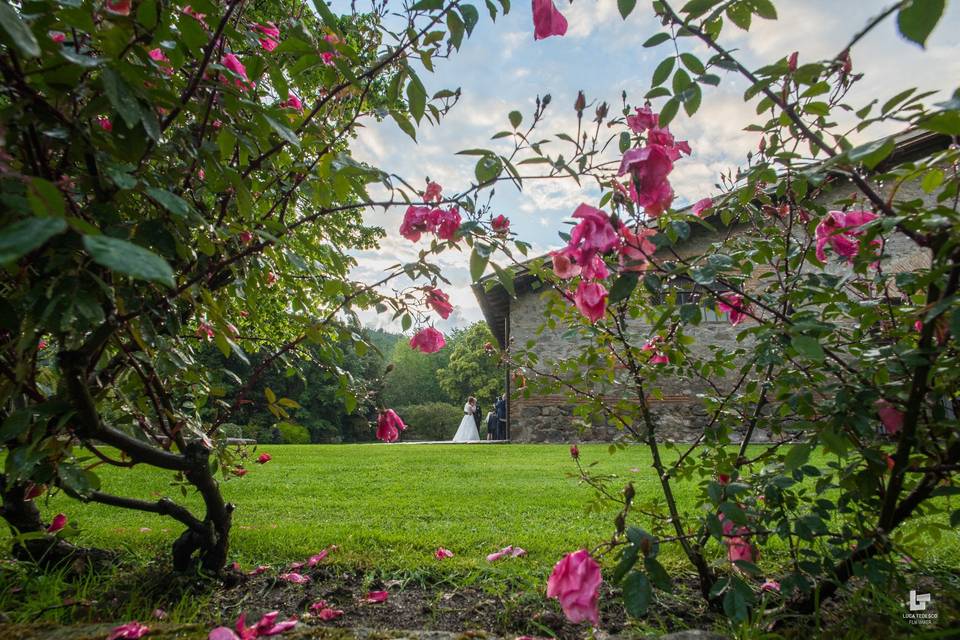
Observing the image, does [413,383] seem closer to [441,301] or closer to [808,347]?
[441,301]

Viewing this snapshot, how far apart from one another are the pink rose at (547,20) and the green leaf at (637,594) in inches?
36.3

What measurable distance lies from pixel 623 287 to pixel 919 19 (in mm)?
410

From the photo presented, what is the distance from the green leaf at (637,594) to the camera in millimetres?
748

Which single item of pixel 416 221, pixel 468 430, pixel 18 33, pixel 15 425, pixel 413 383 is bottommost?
pixel 468 430

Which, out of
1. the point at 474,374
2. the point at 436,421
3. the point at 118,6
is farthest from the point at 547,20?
the point at 474,374

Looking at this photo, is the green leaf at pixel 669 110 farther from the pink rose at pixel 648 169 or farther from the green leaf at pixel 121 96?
the green leaf at pixel 121 96

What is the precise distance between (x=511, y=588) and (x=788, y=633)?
2.38 feet

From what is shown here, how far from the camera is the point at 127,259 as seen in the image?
1.23ft

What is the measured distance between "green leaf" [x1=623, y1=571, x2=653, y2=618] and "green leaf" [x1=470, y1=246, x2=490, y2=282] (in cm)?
52

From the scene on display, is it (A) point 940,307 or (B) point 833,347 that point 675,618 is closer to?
(B) point 833,347

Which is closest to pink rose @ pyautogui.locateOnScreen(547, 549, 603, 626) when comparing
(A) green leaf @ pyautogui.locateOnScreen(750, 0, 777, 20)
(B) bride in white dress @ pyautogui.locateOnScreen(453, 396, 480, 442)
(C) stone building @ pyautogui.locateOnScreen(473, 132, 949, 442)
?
(A) green leaf @ pyautogui.locateOnScreen(750, 0, 777, 20)

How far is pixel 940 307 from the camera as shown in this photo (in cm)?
65

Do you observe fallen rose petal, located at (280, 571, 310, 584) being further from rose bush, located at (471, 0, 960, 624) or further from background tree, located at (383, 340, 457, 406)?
background tree, located at (383, 340, 457, 406)

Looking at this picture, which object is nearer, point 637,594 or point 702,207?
point 637,594
